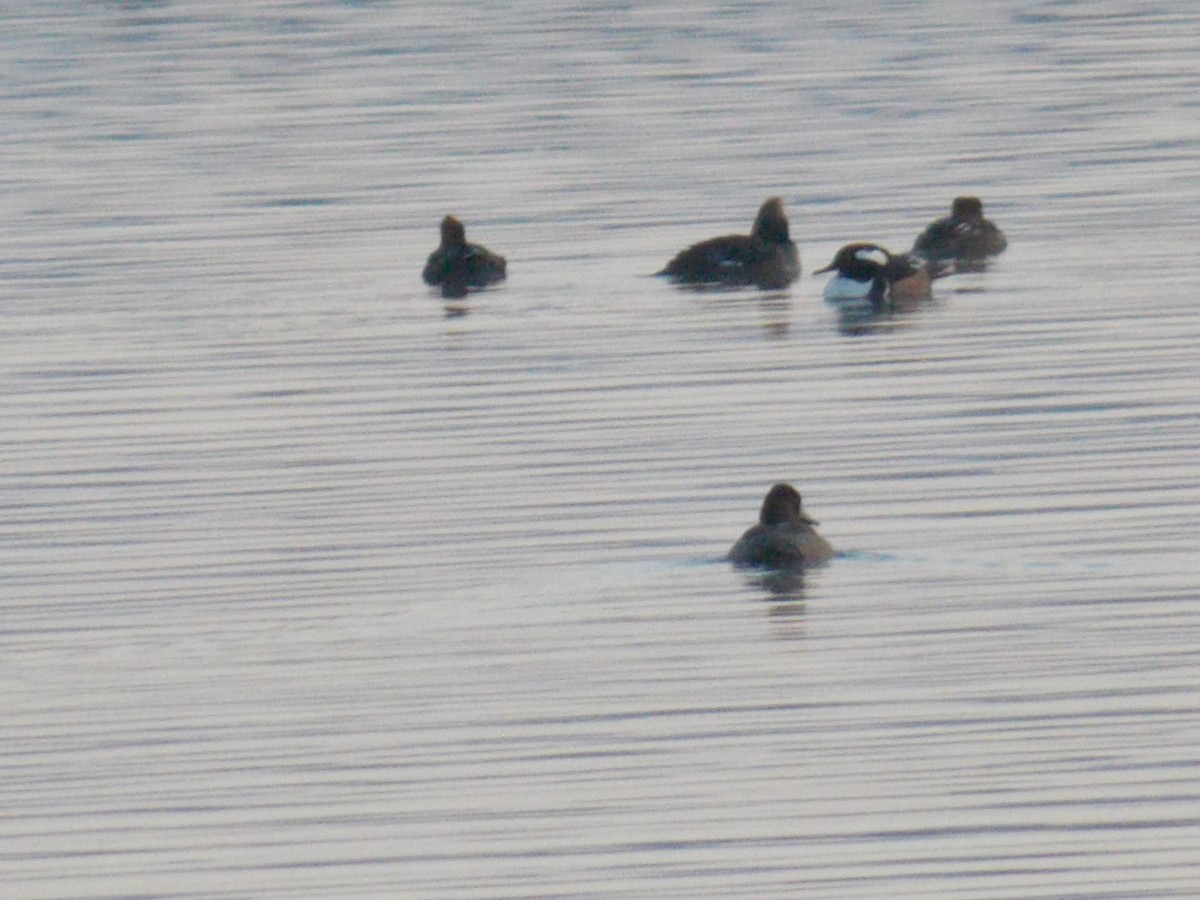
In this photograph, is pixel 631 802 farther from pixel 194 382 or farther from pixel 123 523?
pixel 194 382

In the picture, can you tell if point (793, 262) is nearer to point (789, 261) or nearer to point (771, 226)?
point (789, 261)

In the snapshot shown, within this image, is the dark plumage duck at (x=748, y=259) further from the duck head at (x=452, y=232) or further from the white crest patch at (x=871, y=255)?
the duck head at (x=452, y=232)

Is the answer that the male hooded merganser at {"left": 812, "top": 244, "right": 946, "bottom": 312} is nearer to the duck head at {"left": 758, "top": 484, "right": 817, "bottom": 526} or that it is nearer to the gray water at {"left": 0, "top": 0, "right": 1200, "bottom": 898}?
the gray water at {"left": 0, "top": 0, "right": 1200, "bottom": 898}

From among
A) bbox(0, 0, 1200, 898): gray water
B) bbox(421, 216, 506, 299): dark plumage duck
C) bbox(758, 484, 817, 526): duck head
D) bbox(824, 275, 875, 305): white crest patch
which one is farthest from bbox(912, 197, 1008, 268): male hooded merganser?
bbox(758, 484, 817, 526): duck head

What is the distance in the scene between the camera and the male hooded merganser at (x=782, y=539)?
15.9m

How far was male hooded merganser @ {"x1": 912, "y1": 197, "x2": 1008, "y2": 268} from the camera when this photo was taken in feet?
90.3

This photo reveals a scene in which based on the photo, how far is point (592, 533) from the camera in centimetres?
1706

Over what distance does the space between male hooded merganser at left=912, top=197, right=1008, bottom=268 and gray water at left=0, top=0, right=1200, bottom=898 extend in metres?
0.34

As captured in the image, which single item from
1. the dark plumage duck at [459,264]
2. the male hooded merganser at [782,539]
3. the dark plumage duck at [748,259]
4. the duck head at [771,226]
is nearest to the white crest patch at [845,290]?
the dark plumage duck at [748,259]

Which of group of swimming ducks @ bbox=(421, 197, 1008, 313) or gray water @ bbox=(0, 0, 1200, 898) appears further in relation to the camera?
group of swimming ducks @ bbox=(421, 197, 1008, 313)

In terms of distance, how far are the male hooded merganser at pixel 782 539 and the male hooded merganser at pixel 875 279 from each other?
9432mm

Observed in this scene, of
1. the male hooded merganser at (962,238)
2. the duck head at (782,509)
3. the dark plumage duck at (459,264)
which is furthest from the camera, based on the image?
the male hooded merganser at (962,238)

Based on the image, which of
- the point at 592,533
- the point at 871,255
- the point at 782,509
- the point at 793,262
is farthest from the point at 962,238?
the point at 782,509

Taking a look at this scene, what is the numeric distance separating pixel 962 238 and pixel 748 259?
184 cm
